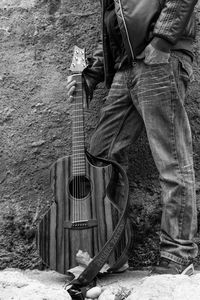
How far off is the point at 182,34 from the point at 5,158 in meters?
1.48

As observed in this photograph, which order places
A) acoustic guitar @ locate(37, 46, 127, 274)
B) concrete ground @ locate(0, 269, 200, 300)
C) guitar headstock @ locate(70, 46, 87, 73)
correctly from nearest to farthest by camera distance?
concrete ground @ locate(0, 269, 200, 300), acoustic guitar @ locate(37, 46, 127, 274), guitar headstock @ locate(70, 46, 87, 73)

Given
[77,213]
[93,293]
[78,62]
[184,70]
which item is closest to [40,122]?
[78,62]

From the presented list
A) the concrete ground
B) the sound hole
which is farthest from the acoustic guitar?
A: the concrete ground

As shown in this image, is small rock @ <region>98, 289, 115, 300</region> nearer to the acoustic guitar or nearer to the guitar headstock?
the acoustic guitar

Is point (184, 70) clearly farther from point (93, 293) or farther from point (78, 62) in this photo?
point (93, 293)

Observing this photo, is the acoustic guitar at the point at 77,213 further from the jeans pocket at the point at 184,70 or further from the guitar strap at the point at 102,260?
the jeans pocket at the point at 184,70


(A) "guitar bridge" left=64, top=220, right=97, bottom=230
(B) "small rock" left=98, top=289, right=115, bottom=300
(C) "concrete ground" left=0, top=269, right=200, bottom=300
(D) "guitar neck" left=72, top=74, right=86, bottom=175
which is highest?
(D) "guitar neck" left=72, top=74, right=86, bottom=175

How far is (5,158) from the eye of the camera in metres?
3.33

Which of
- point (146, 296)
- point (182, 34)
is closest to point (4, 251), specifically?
point (146, 296)

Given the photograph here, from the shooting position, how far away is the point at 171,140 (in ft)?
8.11

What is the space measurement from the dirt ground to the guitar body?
0.48 metres

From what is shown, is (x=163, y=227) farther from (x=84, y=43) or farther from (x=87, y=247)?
(x=84, y=43)

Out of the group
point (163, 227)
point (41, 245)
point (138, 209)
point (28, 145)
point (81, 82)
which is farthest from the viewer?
point (28, 145)

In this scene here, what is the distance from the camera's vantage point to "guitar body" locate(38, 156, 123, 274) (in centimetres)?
257
